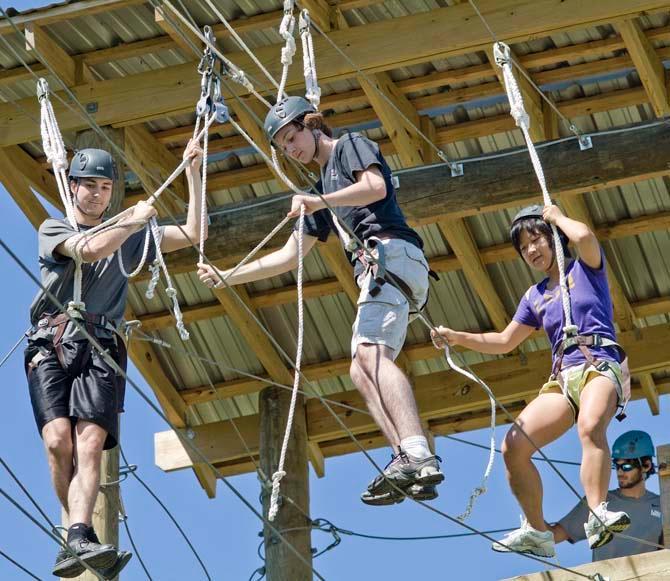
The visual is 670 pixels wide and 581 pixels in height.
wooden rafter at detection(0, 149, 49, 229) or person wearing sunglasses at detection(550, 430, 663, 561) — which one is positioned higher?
wooden rafter at detection(0, 149, 49, 229)

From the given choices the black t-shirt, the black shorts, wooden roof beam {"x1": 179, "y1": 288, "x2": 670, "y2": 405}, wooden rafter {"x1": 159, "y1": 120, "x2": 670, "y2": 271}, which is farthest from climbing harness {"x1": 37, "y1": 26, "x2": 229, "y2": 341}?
wooden roof beam {"x1": 179, "y1": 288, "x2": 670, "y2": 405}

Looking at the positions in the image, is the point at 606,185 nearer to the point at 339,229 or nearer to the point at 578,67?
the point at 578,67

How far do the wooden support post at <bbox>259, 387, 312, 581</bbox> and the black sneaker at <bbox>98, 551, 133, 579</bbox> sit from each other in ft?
12.4

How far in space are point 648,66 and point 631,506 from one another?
119 inches

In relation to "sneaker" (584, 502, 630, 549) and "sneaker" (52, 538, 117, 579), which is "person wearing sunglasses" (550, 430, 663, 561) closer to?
"sneaker" (584, 502, 630, 549)

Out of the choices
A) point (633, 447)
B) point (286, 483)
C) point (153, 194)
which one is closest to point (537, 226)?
point (633, 447)

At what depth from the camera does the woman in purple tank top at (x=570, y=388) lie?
24.3ft

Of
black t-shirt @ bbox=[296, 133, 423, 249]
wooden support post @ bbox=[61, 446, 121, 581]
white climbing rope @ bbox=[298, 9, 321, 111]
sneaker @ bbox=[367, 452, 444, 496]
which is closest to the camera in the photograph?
sneaker @ bbox=[367, 452, 444, 496]

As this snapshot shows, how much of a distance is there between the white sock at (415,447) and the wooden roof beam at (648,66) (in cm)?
397

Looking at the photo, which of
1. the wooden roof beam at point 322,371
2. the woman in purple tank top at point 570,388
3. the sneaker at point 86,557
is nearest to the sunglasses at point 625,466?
the woman in purple tank top at point 570,388

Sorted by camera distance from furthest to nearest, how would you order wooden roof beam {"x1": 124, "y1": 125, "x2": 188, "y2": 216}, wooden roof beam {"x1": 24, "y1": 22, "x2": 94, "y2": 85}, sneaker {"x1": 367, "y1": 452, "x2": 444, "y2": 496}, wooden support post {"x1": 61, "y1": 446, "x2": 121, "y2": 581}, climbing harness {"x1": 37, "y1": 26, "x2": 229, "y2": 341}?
wooden roof beam {"x1": 124, "y1": 125, "x2": 188, "y2": 216}
wooden roof beam {"x1": 24, "y1": 22, "x2": 94, "y2": 85}
wooden support post {"x1": 61, "y1": 446, "x2": 121, "y2": 581}
climbing harness {"x1": 37, "y1": 26, "x2": 229, "y2": 341}
sneaker {"x1": 367, "y1": 452, "x2": 444, "y2": 496}

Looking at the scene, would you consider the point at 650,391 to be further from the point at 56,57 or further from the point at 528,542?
the point at 528,542

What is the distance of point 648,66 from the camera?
10328 mm

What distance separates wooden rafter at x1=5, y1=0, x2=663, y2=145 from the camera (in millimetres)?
9742
